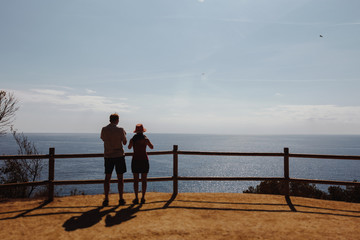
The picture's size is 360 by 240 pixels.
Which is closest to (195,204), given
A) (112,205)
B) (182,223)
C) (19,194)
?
(182,223)

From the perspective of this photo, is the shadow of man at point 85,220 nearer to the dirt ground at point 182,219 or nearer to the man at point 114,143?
the dirt ground at point 182,219

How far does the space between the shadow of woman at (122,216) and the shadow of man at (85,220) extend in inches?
9.1

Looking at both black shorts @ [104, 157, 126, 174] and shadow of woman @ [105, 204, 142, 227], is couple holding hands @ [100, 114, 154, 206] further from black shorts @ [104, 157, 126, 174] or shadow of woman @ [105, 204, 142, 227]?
shadow of woman @ [105, 204, 142, 227]

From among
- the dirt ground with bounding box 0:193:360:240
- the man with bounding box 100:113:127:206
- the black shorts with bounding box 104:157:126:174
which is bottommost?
the dirt ground with bounding box 0:193:360:240

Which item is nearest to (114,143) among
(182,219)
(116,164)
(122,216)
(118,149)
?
(118,149)

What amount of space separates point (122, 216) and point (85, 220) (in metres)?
0.74

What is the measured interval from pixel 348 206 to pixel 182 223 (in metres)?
4.62

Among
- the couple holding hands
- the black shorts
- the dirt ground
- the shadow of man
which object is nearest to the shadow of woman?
the dirt ground

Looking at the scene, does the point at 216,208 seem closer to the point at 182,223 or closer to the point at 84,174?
the point at 182,223

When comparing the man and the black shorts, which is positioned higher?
the man

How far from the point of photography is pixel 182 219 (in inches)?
189

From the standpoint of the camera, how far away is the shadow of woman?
15.0 ft

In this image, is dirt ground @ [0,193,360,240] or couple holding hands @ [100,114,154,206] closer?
dirt ground @ [0,193,360,240]

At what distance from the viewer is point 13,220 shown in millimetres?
4766
